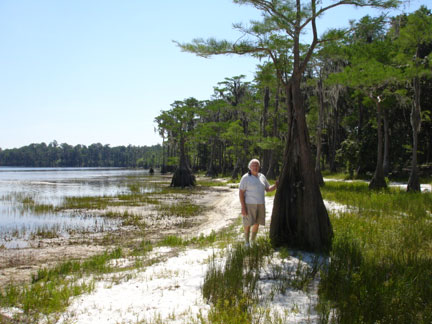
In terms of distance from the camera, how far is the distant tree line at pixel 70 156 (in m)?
161

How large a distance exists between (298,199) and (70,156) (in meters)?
171

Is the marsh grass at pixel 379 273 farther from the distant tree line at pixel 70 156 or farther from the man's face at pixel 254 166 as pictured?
the distant tree line at pixel 70 156

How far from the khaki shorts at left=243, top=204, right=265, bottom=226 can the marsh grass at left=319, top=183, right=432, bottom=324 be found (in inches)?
56.6

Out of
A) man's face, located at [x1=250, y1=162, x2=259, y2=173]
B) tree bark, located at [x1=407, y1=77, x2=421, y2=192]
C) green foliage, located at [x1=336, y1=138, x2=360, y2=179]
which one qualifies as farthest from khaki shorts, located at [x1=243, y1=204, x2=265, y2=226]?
green foliage, located at [x1=336, y1=138, x2=360, y2=179]

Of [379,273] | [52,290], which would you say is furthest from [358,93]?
[52,290]

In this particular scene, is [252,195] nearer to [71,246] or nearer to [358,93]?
[71,246]

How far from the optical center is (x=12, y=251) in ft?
27.7

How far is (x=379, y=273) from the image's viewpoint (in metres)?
4.43

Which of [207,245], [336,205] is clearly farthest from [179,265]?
[336,205]

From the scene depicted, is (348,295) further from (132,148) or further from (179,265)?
(132,148)

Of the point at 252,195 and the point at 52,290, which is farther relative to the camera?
the point at 252,195

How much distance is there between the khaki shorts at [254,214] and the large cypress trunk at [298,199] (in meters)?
0.37

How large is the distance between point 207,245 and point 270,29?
525cm

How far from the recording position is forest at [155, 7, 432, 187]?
9.28m
